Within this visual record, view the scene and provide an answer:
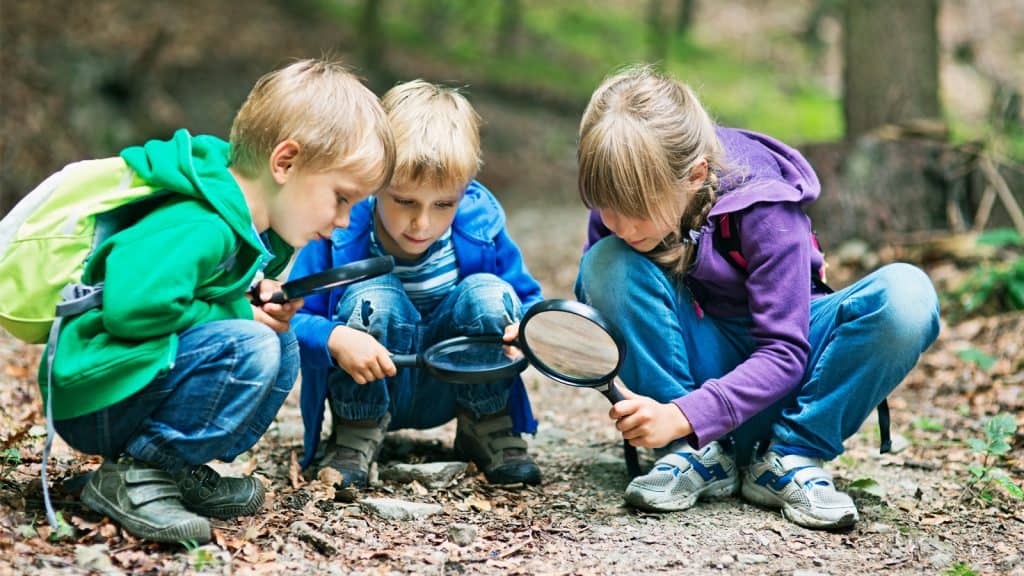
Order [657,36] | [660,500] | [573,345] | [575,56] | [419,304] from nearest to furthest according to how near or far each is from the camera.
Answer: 1. [573,345]
2. [660,500]
3. [419,304]
4. [657,36]
5. [575,56]

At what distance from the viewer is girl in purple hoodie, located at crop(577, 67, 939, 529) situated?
2742 millimetres

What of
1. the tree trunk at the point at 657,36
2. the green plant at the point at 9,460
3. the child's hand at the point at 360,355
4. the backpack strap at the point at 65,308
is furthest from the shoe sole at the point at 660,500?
the tree trunk at the point at 657,36

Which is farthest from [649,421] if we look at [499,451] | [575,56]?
[575,56]

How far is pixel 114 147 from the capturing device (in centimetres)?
975

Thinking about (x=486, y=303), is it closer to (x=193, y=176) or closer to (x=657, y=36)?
(x=193, y=176)

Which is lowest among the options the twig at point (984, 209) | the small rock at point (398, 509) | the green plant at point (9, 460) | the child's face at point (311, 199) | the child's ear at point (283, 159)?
the small rock at point (398, 509)

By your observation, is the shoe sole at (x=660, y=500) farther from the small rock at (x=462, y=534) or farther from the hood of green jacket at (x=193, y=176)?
the hood of green jacket at (x=193, y=176)

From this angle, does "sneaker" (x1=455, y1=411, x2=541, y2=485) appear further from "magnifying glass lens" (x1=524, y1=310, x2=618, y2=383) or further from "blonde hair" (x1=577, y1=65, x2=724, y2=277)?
"blonde hair" (x1=577, y1=65, x2=724, y2=277)

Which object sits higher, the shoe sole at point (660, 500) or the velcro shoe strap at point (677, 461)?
the velcro shoe strap at point (677, 461)

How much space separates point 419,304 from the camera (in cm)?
314

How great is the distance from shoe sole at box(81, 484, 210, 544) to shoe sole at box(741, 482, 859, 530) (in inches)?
62.3

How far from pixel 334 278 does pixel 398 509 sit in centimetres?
71

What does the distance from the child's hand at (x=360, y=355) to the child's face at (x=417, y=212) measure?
311 mm

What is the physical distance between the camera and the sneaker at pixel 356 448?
9.87ft
